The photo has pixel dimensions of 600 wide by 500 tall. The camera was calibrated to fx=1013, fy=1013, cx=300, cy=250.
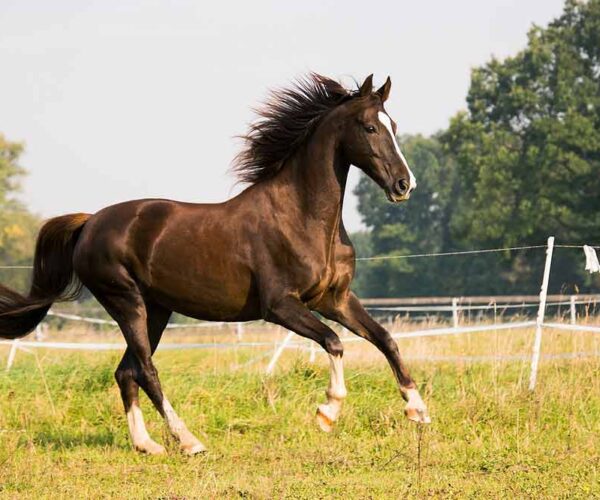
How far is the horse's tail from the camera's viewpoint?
8.12 metres

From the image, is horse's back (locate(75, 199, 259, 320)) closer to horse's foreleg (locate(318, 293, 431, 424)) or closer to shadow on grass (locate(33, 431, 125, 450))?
horse's foreleg (locate(318, 293, 431, 424))

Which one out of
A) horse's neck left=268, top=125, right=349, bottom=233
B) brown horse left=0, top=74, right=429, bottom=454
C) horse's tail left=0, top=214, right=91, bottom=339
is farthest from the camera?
horse's tail left=0, top=214, right=91, bottom=339

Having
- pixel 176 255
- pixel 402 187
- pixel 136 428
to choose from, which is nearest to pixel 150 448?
pixel 136 428

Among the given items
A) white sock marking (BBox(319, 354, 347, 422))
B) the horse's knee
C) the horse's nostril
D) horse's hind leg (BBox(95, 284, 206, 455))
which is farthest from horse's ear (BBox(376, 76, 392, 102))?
horse's hind leg (BBox(95, 284, 206, 455))

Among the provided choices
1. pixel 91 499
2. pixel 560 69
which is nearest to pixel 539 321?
pixel 91 499

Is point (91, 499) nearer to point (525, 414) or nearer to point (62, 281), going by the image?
point (62, 281)

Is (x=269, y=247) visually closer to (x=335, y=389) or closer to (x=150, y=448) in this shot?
(x=335, y=389)

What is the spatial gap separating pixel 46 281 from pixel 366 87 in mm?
3134

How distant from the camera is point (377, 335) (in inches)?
271

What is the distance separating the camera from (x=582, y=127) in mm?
38688

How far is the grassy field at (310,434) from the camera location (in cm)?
573

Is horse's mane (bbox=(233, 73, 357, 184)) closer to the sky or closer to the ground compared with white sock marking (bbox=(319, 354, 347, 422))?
closer to the sky

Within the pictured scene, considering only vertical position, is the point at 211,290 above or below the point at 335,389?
above

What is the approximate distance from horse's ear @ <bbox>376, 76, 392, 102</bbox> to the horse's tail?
2636mm
